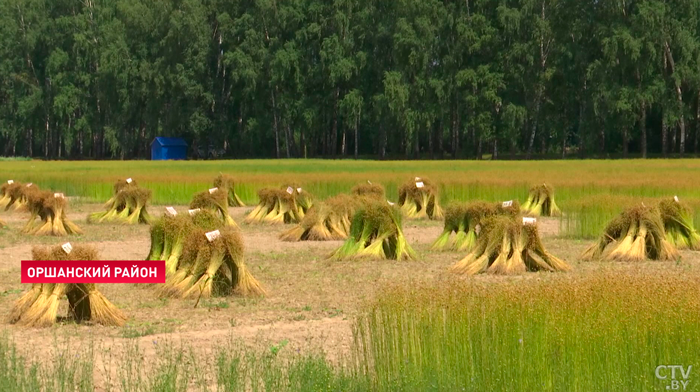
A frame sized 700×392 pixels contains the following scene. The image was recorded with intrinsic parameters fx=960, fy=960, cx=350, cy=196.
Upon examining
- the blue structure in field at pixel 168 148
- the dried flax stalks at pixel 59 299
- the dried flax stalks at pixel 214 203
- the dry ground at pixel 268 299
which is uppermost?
the blue structure in field at pixel 168 148

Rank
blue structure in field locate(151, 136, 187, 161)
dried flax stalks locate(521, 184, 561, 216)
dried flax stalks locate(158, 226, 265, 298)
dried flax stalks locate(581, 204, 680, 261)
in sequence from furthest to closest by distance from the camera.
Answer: blue structure in field locate(151, 136, 187, 161)
dried flax stalks locate(521, 184, 561, 216)
dried flax stalks locate(581, 204, 680, 261)
dried flax stalks locate(158, 226, 265, 298)

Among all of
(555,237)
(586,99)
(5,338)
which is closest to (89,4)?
(586,99)

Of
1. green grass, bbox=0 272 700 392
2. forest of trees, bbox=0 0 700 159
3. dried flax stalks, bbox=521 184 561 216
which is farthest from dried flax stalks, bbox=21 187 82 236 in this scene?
forest of trees, bbox=0 0 700 159

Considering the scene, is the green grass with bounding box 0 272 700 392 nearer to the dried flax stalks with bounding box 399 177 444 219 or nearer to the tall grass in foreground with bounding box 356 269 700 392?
the tall grass in foreground with bounding box 356 269 700 392

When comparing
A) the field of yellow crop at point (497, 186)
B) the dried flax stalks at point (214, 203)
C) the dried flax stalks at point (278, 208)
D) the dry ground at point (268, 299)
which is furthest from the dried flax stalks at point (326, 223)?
the field of yellow crop at point (497, 186)

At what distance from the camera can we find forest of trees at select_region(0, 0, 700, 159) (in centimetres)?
6197

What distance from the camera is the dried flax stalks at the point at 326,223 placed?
2028cm

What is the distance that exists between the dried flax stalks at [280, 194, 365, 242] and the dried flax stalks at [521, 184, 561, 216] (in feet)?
24.2

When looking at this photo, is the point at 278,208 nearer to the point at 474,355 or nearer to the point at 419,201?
the point at 419,201

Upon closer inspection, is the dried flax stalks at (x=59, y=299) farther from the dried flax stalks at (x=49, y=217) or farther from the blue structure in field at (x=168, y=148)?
the blue structure in field at (x=168, y=148)

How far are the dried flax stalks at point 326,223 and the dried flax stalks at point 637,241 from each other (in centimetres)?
546

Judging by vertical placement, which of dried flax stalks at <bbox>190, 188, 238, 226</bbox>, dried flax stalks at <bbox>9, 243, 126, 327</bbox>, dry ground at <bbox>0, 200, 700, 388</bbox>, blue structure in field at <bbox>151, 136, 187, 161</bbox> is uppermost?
blue structure in field at <bbox>151, 136, 187, 161</bbox>

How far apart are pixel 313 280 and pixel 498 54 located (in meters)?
56.9

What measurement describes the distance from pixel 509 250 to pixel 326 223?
21.6 ft
